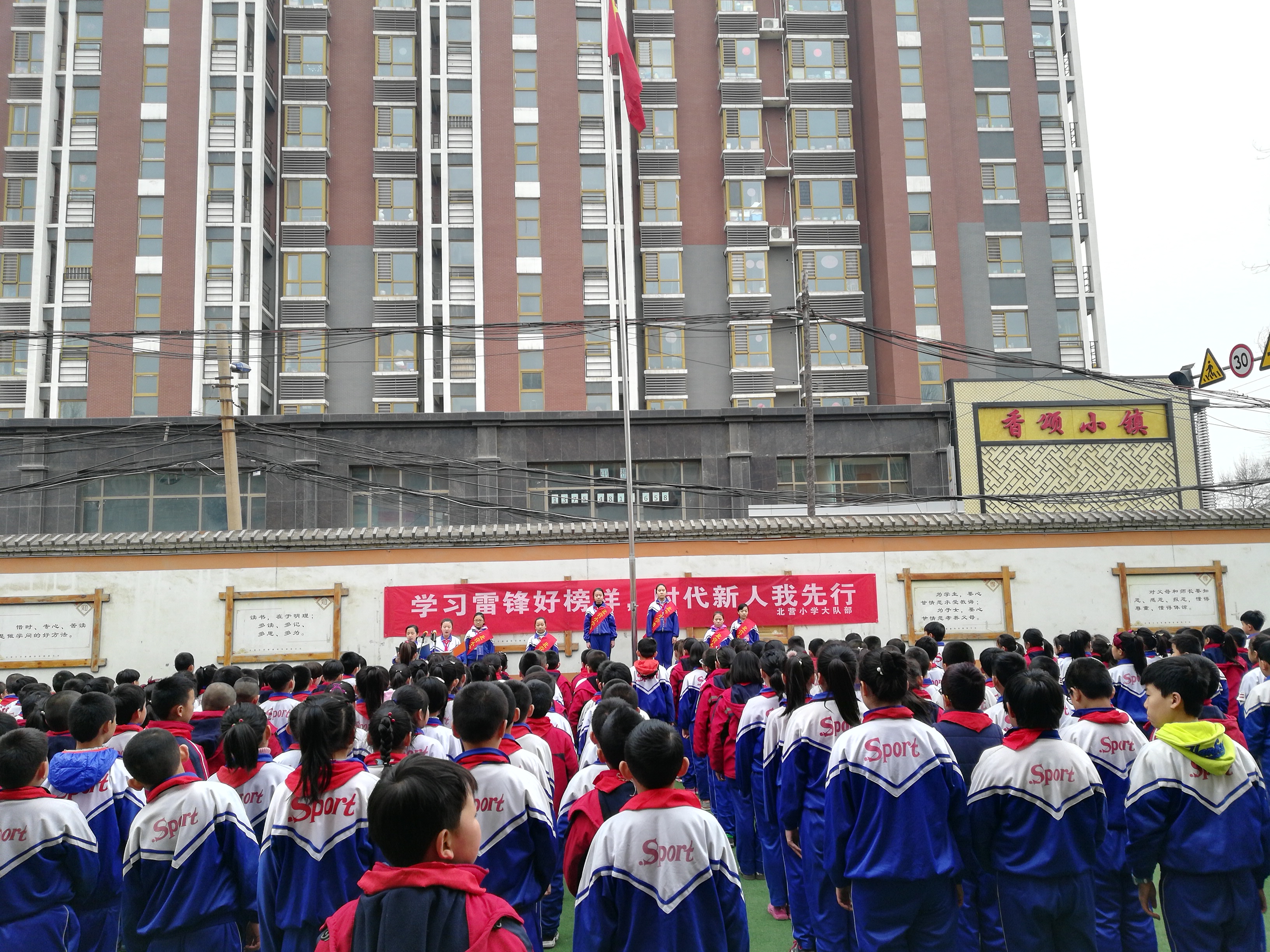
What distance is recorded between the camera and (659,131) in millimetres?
30875

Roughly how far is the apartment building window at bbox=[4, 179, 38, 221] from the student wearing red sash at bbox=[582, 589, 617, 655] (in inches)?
918

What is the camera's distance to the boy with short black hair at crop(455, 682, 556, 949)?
3975mm

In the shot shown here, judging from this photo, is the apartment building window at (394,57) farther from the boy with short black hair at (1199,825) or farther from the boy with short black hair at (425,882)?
the boy with short black hair at (425,882)

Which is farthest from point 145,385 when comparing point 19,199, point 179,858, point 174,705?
point 179,858

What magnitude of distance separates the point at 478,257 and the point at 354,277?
4.07 metres

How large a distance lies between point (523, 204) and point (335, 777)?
27.2 m

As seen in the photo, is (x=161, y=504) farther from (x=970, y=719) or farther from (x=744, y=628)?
(x=970, y=719)

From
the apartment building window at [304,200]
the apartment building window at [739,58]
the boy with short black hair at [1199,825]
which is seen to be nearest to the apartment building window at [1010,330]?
the apartment building window at [739,58]

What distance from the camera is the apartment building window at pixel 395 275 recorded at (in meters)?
29.6

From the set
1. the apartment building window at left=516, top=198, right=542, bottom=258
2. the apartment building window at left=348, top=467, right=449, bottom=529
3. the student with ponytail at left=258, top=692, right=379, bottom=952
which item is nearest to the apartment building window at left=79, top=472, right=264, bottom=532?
the apartment building window at left=348, top=467, right=449, bottom=529

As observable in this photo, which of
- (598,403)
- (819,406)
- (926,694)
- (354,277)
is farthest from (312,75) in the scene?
(926,694)

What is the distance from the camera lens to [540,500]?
987 inches

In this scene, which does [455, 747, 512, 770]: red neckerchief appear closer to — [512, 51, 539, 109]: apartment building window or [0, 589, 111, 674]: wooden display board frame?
[0, 589, 111, 674]: wooden display board frame

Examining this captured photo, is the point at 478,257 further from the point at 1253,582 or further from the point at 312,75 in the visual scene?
the point at 1253,582
